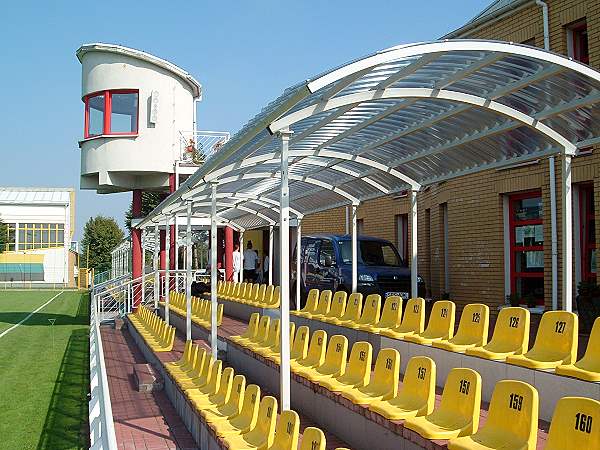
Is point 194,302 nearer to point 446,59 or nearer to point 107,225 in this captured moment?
point 446,59

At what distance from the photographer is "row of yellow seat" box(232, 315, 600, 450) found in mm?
3916

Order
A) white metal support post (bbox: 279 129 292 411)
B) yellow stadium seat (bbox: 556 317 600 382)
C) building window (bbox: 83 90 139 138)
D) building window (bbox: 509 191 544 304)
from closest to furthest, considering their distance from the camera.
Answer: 1. yellow stadium seat (bbox: 556 317 600 382)
2. white metal support post (bbox: 279 129 292 411)
3. building window (bbox: 509 191 544 304)
4. building window (bbox: 83 90 139 138)

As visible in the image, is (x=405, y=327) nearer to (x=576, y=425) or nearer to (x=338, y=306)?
(x=338, y=306)

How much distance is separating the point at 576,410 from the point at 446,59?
3896 mm

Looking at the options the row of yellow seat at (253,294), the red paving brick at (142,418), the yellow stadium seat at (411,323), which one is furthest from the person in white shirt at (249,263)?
the yellow stadium seat at (411,323)

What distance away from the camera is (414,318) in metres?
9.00

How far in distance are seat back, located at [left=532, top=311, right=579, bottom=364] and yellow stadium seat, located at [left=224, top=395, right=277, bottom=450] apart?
2.51 m

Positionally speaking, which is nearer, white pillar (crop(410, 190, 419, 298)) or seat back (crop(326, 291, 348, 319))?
white pillar (crop(410, 190, 419, 298))

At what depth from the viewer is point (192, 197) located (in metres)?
11.9

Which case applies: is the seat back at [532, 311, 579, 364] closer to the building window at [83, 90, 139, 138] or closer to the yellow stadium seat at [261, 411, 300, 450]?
the yellow stadium seat at [261, 411, 300, 450]

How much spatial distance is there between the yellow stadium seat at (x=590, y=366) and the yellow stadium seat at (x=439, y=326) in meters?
2.33

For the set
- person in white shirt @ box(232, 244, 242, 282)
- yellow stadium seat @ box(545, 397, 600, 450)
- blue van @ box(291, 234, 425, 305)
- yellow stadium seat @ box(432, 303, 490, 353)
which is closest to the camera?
yellow stadium seat @ box(545, 397, 600, 450)

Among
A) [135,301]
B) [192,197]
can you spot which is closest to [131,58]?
[135,301]

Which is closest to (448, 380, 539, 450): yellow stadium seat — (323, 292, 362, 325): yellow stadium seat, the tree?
(323, 292, 362, 325): yellow stadium seat
